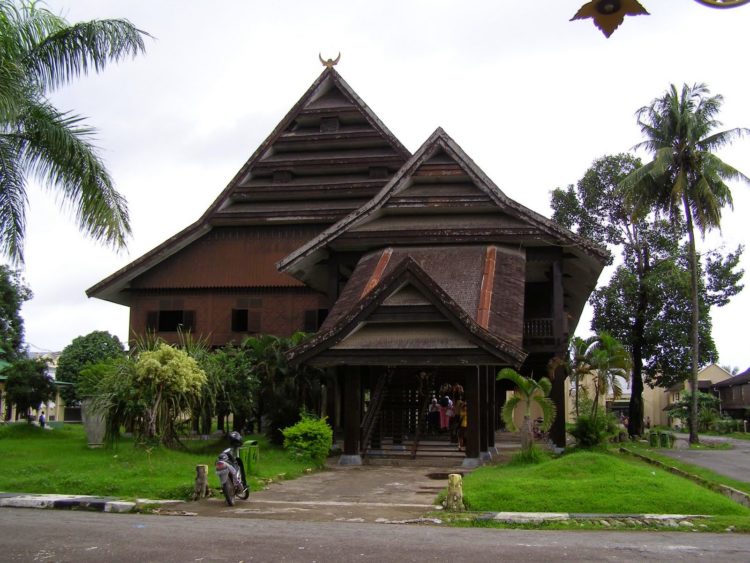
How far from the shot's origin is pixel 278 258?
29000 millimetres

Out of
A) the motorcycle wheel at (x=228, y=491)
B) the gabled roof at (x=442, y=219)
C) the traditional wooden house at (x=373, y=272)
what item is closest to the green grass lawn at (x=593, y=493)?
the motorcycle wheel at (x=228, y=491)

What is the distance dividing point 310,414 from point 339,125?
41.9ft

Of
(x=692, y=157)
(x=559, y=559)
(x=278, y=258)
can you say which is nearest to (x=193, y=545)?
(x=559, y=559)

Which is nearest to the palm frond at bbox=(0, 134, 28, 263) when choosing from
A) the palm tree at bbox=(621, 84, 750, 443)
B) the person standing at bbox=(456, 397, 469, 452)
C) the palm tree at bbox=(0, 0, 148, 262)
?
the palm tree at bbox=(0, 0, 148, 262)

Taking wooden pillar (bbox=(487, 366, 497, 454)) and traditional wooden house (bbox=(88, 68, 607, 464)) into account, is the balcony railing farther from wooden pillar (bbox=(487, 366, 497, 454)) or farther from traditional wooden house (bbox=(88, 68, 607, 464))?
wooden pillar (bbox=(487, 366, 497, 454))

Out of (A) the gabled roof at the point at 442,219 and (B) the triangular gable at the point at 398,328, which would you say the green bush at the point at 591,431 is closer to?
(A) the gabled roof at the point at 442,219

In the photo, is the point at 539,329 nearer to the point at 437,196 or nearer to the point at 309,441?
the point at 437,196

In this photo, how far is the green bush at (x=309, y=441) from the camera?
61.6 ft

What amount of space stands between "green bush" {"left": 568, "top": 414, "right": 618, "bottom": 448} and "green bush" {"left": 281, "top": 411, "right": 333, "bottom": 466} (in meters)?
7.17

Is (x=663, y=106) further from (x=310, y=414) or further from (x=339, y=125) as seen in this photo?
(x=310, y=414)

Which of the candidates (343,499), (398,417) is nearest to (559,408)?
(398,417)

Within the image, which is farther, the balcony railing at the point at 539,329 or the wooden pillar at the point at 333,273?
the wooden pillar at the point at 333,273

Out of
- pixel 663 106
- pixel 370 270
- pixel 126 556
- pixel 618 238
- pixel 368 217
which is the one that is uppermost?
pixel 663 106

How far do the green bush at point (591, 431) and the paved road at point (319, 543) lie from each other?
11.2m
